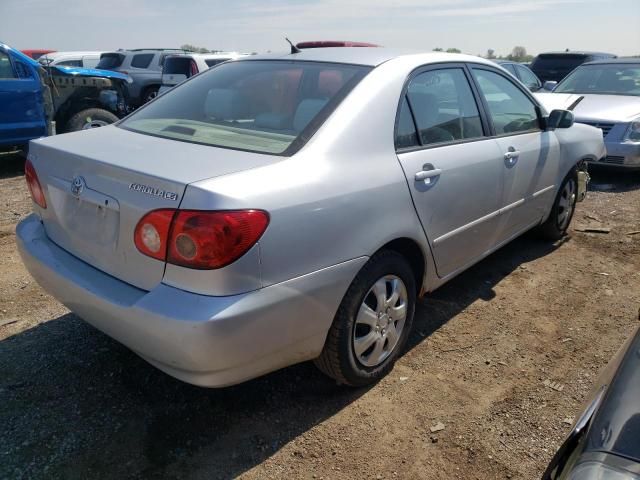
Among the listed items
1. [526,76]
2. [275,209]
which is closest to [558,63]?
[526,76]

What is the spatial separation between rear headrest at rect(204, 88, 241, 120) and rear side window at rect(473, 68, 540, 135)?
5.39 ft

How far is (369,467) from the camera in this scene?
2.30m

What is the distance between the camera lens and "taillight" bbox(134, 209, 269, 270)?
193cm

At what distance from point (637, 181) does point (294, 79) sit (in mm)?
6475

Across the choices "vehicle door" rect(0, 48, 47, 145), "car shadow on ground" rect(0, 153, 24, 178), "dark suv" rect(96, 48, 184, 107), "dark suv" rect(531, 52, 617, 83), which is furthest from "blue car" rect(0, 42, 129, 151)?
"dark suv" rect(531, 52, 617, 83)

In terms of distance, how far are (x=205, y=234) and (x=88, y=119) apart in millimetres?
7161

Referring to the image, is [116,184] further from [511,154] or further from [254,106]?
[511,154]

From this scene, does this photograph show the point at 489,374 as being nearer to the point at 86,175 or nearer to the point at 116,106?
the point at 86,175

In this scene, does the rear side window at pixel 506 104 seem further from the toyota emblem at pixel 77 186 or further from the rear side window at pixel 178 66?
the rear side window at pixel 178 66

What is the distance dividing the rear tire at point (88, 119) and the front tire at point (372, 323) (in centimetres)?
653

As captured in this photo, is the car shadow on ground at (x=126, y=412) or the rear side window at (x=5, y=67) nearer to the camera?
the car shadow on ground at (x=126, y=412)

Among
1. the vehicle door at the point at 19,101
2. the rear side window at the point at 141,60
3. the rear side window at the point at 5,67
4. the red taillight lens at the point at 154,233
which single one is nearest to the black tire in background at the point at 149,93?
the rear side window at the point at 141,60

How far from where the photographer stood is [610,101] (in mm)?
7703

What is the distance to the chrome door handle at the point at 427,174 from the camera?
274 cm
